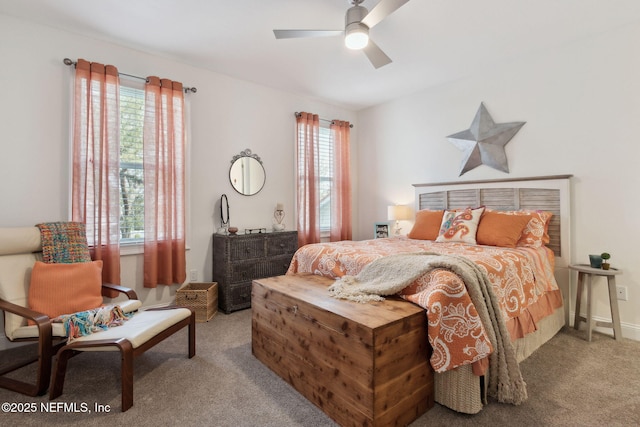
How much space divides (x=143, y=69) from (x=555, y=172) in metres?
4.30

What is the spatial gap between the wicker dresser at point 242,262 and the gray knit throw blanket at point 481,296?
1.70 m

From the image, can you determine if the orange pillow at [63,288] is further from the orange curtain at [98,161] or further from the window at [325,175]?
the window at [325,175]

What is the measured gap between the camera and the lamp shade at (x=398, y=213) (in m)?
4.29

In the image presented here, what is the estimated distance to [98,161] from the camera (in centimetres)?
290

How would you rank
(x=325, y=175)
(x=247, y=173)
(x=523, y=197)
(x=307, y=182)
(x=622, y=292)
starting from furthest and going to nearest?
(x=325, y=175)
(x=307, y=182)
(x=247, y=173)
(x=523, y=197)
(x=622, y=292)

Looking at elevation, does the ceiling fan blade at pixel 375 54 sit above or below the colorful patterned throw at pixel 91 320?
above

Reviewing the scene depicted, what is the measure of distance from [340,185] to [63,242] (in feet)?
11.1

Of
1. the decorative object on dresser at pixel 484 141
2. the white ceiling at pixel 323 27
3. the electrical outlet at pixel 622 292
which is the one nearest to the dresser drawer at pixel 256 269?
the white ceiling at pixel 323 27

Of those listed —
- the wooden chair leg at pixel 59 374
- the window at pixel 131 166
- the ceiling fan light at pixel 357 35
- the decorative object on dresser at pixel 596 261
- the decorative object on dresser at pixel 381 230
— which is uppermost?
the ceiling fan light at pixel 357 35

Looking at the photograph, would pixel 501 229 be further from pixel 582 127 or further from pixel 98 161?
pixel 98 161

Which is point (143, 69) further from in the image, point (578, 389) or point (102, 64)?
point (578, 389)

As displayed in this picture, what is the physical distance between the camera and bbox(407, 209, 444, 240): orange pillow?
136 inches

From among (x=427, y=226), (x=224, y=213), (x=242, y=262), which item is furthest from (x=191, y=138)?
(x=427, y=226)

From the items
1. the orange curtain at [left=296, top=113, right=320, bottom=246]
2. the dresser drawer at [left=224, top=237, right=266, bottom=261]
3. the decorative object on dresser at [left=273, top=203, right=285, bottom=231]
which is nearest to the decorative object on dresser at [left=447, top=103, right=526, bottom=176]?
the orange curtain at [left=296, top=113, right=320, bottom=246]
